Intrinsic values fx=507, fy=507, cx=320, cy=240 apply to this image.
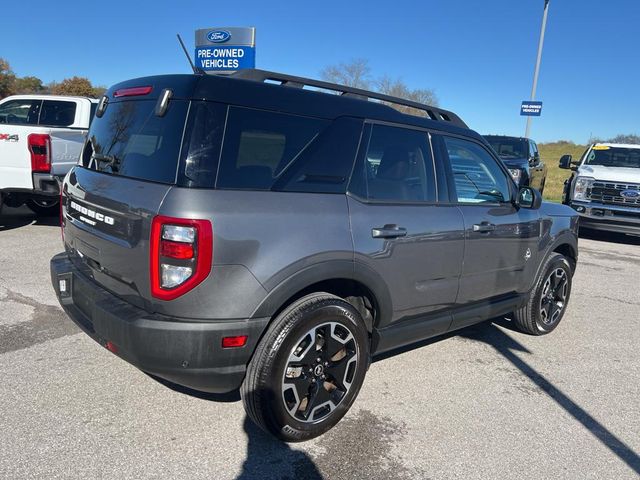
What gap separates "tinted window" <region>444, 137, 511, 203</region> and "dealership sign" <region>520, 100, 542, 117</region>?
1413 cm

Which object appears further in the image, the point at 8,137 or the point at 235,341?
the point at 8,137

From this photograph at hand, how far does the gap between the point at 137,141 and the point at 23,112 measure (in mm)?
6572

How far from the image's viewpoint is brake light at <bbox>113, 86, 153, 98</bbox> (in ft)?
9.34

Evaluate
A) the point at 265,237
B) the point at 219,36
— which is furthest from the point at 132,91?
the point at 219,36

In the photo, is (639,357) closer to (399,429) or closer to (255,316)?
(399,429)

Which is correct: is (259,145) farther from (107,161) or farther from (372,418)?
(372,418)

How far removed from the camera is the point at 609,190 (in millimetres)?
9945

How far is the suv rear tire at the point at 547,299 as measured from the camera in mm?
4613

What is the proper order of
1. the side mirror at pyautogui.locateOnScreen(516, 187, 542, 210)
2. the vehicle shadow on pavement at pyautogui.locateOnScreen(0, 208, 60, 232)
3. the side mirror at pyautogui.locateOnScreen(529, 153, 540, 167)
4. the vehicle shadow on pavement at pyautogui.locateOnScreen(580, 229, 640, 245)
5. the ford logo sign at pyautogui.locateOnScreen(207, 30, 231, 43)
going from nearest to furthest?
the side mirror at pyautogui.locateOnScreen(516, 187, 542, 210)
the vehicle shadow on pavement at pyautogui.locateOnScreen(0, 208, 60, 232)
the vehicle shadow on pavement at pyautogui.locateOnScreen(580, 229, 640, 245)
the side mirror at pyautogui.locateOnScreen(529, 153, 540, 167)
the ford logo sign at pyautogui.locateOnScreen(207, 30, 231, 43)

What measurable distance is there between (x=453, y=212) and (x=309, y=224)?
4.40 ft

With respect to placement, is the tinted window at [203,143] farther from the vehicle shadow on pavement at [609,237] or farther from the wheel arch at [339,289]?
the vehicle shadow on pavement at [609,237]

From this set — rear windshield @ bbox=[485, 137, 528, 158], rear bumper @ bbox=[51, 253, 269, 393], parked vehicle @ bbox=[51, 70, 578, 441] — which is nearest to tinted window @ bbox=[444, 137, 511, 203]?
parked vehicle @ bbox=[51, 70, 578, 441]

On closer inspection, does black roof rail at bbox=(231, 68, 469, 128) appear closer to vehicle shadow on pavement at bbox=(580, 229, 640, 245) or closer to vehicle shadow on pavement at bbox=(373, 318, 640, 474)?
vehicle shadow on pavement at bbox=(373, 318, 640, 474)

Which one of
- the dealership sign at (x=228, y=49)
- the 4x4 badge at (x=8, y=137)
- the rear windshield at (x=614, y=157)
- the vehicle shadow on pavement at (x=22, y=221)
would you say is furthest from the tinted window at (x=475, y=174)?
the dealership sign at (x=228, y=49)
